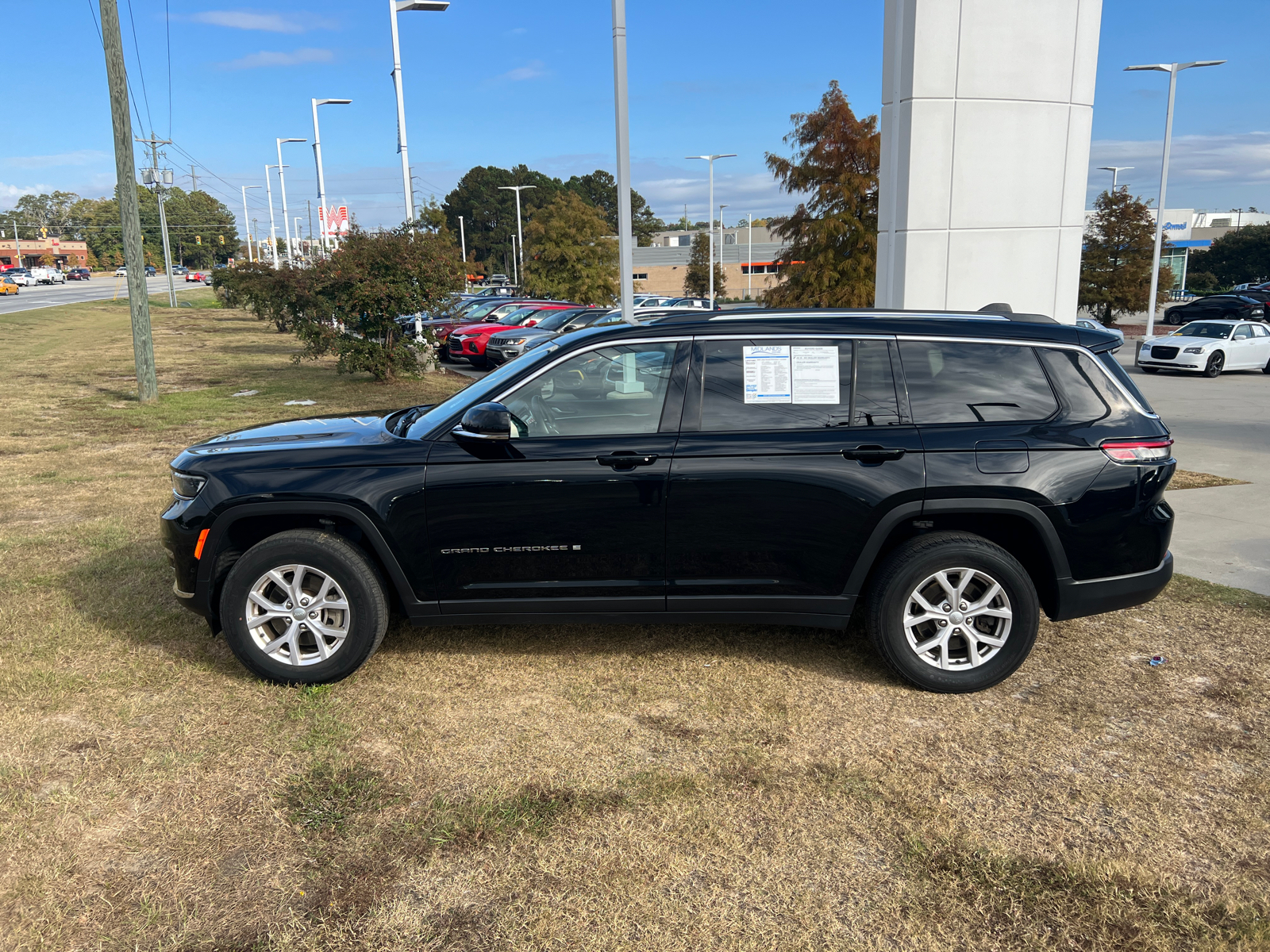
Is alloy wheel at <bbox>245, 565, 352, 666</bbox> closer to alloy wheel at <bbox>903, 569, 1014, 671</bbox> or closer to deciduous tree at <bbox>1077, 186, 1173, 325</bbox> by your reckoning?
alloy wheel at <bbox>903, 569, 1014, 671</bbox>

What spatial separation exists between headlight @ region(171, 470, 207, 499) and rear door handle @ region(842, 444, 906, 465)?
10.2 ft

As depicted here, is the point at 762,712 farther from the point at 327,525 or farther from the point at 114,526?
the point at 114,526

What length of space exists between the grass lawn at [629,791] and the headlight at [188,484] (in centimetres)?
93

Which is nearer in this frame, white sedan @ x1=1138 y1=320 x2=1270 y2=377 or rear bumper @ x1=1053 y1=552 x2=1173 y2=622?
rear bumper @ x1=1053 y1=552 x2=1173 y2=622

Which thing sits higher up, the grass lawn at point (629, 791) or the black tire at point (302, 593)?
the black tire at point (302, 593)

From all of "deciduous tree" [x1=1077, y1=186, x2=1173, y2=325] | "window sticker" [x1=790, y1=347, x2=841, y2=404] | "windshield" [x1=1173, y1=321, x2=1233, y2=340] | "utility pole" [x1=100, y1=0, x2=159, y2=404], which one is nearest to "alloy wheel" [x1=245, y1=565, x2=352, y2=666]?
"window sticker" [x1=790, y1=347, x2=841, y2=404]

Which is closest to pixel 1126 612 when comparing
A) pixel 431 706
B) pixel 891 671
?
pixel 891 671

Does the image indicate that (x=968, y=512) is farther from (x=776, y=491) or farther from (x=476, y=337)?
(x=476, y=337)

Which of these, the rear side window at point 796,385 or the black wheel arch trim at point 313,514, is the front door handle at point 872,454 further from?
the black wheel arch trim at point 313,514

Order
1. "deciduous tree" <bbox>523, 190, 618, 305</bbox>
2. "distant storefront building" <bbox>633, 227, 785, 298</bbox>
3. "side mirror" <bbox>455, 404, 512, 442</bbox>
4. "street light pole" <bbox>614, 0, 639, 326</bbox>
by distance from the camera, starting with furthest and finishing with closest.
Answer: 1. "distant storefront building" <bbox>633, 227, 785, 298</bbox>
2. "deciduous tree" <bbox>523, 190, 618, 305</bbox>
3. "street light pole" <bbox>614, 0, 639, 326</bbox>
4. "side mirror" <bbox>455, 404, 512, 442</bbox>

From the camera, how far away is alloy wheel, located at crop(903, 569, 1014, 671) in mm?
4504

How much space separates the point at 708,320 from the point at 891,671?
2020mm

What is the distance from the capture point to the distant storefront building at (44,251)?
130375mm

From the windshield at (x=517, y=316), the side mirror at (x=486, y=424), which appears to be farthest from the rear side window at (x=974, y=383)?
the windshield at (x=517, y=316)
